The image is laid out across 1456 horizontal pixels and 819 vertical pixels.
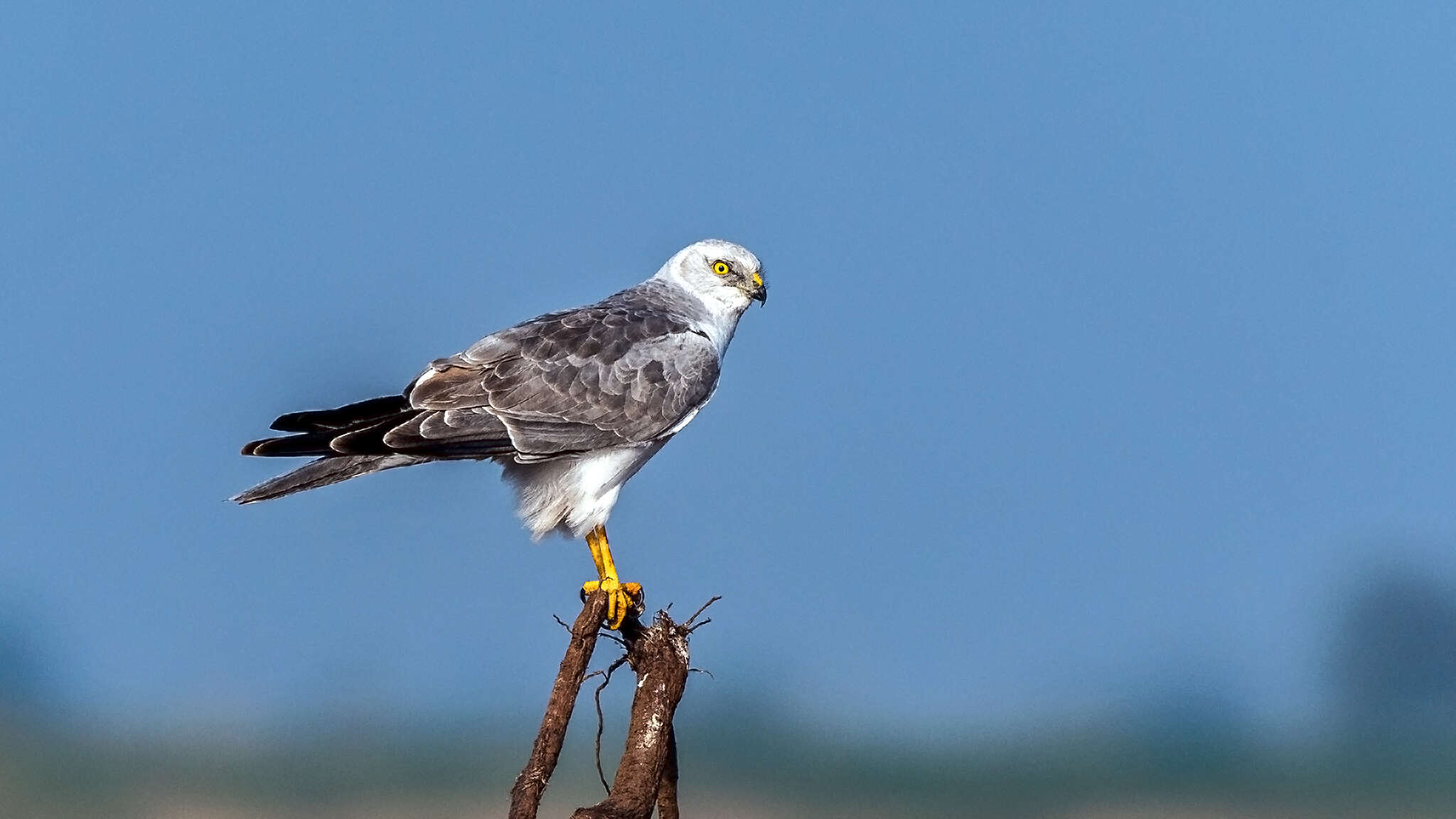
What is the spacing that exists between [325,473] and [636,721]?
219 cm

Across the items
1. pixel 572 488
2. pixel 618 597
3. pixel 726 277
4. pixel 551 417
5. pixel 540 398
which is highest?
pixel 726 277

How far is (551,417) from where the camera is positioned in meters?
7.28

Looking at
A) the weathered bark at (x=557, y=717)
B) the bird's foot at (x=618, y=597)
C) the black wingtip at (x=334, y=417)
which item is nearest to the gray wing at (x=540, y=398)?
the black wingtip at (x=334, y=417)

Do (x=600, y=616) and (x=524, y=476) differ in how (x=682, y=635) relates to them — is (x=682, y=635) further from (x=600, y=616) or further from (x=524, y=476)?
(x=524, y=476)

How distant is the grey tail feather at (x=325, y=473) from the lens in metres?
6.71

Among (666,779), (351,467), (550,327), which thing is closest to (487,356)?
(550,327)

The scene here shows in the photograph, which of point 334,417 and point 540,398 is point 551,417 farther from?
point 334,417

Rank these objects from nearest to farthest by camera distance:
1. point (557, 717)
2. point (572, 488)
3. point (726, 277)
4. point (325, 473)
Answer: point (557, 717)
point (325, 473)
point (572, 488)
point (726, 277)

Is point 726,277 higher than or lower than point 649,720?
higher

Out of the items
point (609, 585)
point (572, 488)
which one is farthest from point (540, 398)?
point (609, 585)

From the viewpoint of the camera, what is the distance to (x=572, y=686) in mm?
6082

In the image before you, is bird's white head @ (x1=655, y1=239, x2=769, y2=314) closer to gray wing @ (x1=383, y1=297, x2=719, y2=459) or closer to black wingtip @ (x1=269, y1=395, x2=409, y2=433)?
gray wing @ (x1=383, y1=297, x2=719, y2=459)

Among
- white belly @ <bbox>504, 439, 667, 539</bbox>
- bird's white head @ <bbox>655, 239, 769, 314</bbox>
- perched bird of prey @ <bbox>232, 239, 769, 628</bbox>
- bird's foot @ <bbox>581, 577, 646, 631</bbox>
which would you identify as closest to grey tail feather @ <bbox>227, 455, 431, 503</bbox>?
perched bird of prey @ <bbox>232, 239, 769, 628</bbox>

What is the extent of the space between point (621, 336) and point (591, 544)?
129cm
